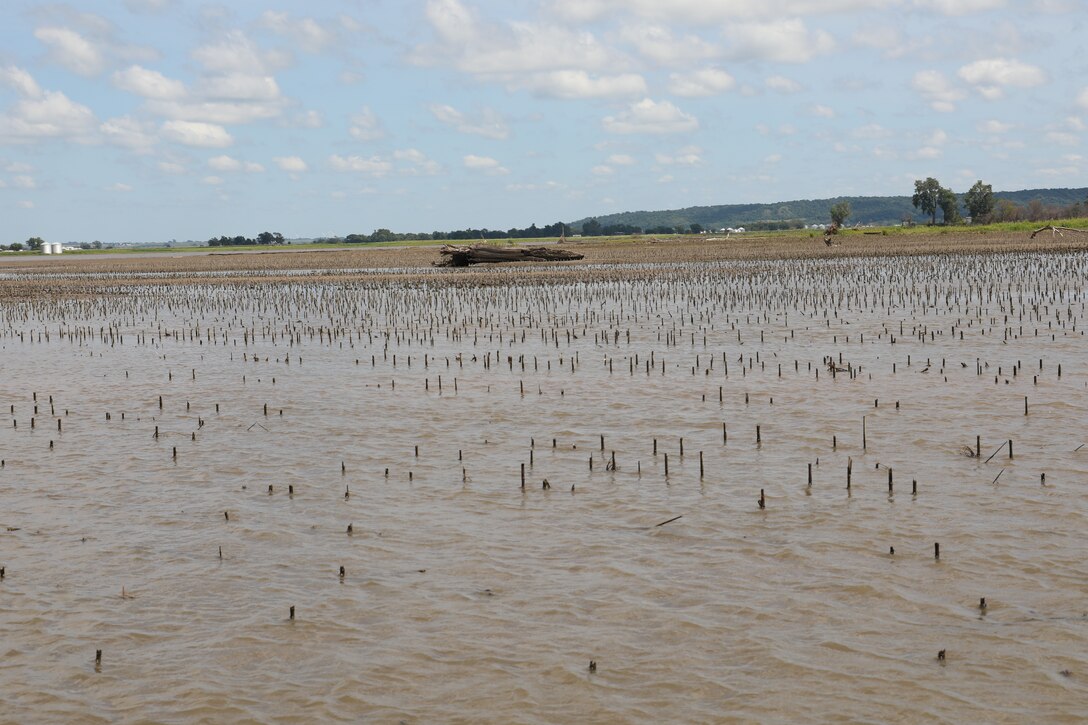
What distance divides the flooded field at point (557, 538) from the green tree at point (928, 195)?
104985mm

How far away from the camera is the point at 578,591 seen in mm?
7539

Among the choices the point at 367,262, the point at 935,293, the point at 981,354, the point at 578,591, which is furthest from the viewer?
the point at 367,262

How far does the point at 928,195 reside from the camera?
4656 inches

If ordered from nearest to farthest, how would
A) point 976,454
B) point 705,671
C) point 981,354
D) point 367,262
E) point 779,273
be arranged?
1. point 705,671
2. point 976,454
3. point 981,354
4. point 779,273
5. point 367,262

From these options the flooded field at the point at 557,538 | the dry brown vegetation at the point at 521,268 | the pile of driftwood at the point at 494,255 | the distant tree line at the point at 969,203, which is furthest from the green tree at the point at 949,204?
the flooded field at the point at 557,538

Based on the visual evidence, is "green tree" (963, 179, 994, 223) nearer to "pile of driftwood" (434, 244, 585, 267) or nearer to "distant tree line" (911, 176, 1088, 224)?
"distant tree line" (911, 176, 1088, 224)

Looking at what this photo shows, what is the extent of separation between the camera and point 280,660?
21.6ft

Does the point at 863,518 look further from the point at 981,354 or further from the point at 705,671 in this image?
the point at 981,354

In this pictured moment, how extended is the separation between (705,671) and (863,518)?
10.8 feet

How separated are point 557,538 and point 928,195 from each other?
393 feet

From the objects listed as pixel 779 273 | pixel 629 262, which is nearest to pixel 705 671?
pixel 779 273

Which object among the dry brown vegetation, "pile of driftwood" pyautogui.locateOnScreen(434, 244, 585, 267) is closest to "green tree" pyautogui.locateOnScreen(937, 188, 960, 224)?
the dry brown vegetation

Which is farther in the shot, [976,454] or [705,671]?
[976,454]

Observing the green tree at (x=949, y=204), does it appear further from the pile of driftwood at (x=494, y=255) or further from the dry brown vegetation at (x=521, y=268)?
the pile of driftwood at (x=494, y=255)
